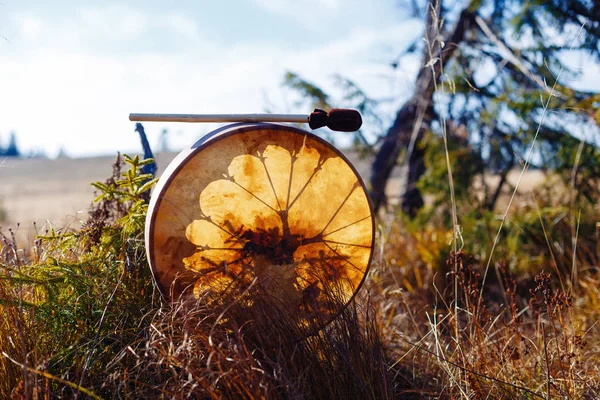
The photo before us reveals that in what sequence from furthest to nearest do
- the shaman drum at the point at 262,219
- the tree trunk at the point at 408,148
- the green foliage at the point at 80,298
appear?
the tree trunk at the point at 408,148, the shaman drum at the point at 262,219, the green foliage at the point at 80,298

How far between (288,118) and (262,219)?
0.44 meters

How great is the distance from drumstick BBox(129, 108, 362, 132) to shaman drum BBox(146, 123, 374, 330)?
0.09 meters

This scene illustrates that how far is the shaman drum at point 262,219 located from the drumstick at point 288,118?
0.09 meters

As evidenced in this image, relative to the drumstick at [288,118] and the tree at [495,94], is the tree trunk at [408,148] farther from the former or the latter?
the drumstick at [288,118]

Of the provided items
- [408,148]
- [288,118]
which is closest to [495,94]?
[408,148]

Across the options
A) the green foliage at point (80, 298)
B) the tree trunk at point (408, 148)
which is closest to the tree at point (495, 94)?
the tree trunk at point (408, 148)

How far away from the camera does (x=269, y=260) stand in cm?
267

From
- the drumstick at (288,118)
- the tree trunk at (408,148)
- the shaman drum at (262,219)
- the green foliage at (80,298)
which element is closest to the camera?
the green foliage at (80,298)

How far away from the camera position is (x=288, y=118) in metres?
2.71

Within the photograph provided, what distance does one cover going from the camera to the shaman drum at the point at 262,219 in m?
2.53

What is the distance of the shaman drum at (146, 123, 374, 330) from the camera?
253 centimetres

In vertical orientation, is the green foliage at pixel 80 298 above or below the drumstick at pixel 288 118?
below

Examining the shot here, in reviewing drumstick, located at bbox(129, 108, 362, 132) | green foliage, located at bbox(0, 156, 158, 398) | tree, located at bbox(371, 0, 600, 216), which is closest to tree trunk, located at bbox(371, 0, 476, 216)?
tree, located at bbox(371, 0, 600, 216)

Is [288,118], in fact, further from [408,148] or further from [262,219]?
[408,148]
